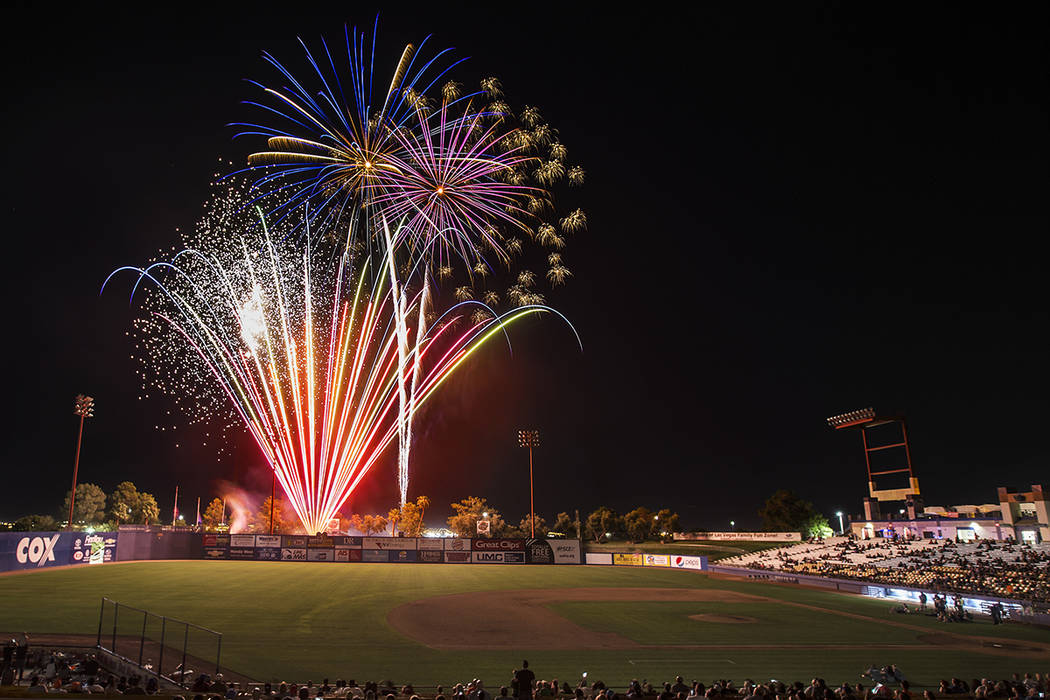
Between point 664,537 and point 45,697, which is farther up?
point 45,697

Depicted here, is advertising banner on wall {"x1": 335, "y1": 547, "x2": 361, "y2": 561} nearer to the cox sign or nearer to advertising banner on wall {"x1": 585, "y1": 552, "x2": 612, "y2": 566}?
the cox sign

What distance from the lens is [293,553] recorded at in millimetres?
62188

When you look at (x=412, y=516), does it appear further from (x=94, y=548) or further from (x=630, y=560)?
(x=94, y=548)

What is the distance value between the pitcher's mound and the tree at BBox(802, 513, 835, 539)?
77.1m

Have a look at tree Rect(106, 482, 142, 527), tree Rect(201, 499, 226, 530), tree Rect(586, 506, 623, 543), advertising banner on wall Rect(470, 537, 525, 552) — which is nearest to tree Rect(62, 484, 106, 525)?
tree Rect(106, 482, 142, 527)

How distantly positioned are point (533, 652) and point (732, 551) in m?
68.0

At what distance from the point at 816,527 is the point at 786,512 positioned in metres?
5.21

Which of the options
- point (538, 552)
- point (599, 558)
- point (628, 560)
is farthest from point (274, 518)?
point (628, 560)

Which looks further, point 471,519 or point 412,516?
point 412,516

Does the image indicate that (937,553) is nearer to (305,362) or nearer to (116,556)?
(305,362)

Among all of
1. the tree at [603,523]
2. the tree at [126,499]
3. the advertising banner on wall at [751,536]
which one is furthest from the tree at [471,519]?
the tree at [126,499]

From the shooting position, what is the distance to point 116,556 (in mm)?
54312

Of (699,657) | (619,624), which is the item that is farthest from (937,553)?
(699,657)

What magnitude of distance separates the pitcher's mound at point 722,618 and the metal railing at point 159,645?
22398 millimetres
